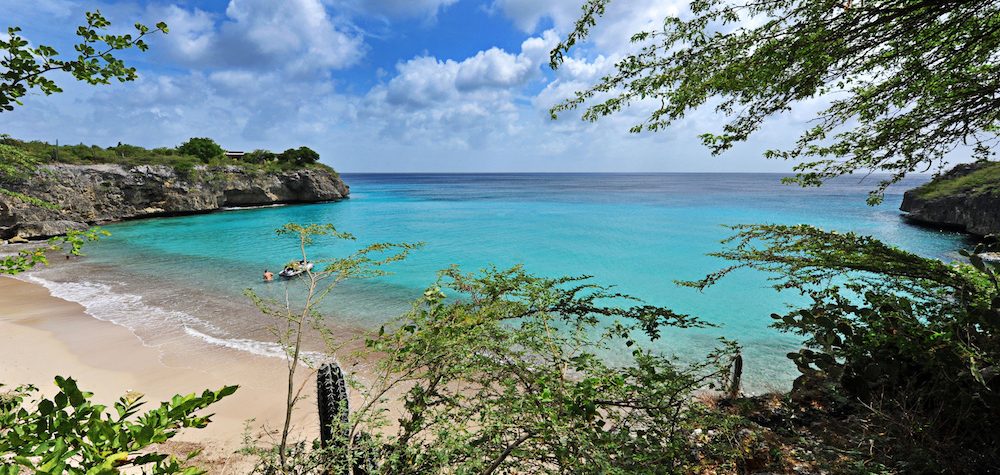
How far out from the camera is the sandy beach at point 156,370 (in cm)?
739

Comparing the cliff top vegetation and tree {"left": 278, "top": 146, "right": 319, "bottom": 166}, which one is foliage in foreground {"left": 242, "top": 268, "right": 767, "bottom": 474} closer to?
the cliff top vegetation

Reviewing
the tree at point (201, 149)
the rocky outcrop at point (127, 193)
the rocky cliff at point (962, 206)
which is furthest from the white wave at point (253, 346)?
the tree at point (201, 149)

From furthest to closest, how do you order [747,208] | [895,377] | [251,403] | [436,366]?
[747,208] → [251,403] → [436,366] → [895,377]

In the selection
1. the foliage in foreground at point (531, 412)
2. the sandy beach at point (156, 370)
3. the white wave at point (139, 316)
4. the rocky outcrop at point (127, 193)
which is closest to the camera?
the foliage in foreground at point (531, 412)

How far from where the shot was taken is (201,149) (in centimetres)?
5034

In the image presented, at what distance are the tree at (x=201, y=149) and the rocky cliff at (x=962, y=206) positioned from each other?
70.6 m

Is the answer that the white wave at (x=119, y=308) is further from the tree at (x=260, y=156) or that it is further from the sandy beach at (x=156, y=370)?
the tree at (x=260, y=156)

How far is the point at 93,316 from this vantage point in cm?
1299

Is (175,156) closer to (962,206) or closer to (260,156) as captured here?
(260,156)

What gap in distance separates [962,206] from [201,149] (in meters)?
77.1

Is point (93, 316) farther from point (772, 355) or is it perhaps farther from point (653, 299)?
point (772, 355)

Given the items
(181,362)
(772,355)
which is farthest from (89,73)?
(772,355)

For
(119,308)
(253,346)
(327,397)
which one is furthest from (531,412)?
(119,308)

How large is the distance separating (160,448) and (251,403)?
60.8 inches
